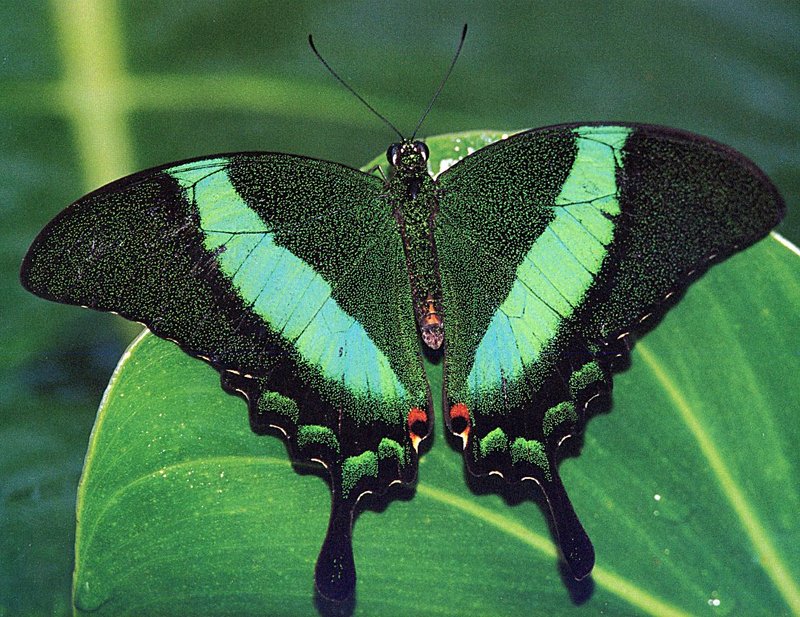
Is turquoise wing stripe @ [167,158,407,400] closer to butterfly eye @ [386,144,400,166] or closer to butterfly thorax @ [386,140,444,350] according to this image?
butterfly thorax @ [386,140,444,350]

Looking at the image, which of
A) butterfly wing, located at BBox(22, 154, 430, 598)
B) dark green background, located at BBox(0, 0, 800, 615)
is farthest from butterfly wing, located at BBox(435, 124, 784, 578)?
dark green background, located at BBox(0, 0, 800, 615)

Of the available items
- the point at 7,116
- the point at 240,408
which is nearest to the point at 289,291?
the point at 240,408

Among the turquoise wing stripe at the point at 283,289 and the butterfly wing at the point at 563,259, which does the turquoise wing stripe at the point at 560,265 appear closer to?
the butterfly wing at the point at 563,259

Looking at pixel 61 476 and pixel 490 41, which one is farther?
pixel 490 41

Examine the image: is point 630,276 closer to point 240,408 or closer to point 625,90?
point 240,408

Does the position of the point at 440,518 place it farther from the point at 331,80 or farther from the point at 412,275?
the point at 331,80
